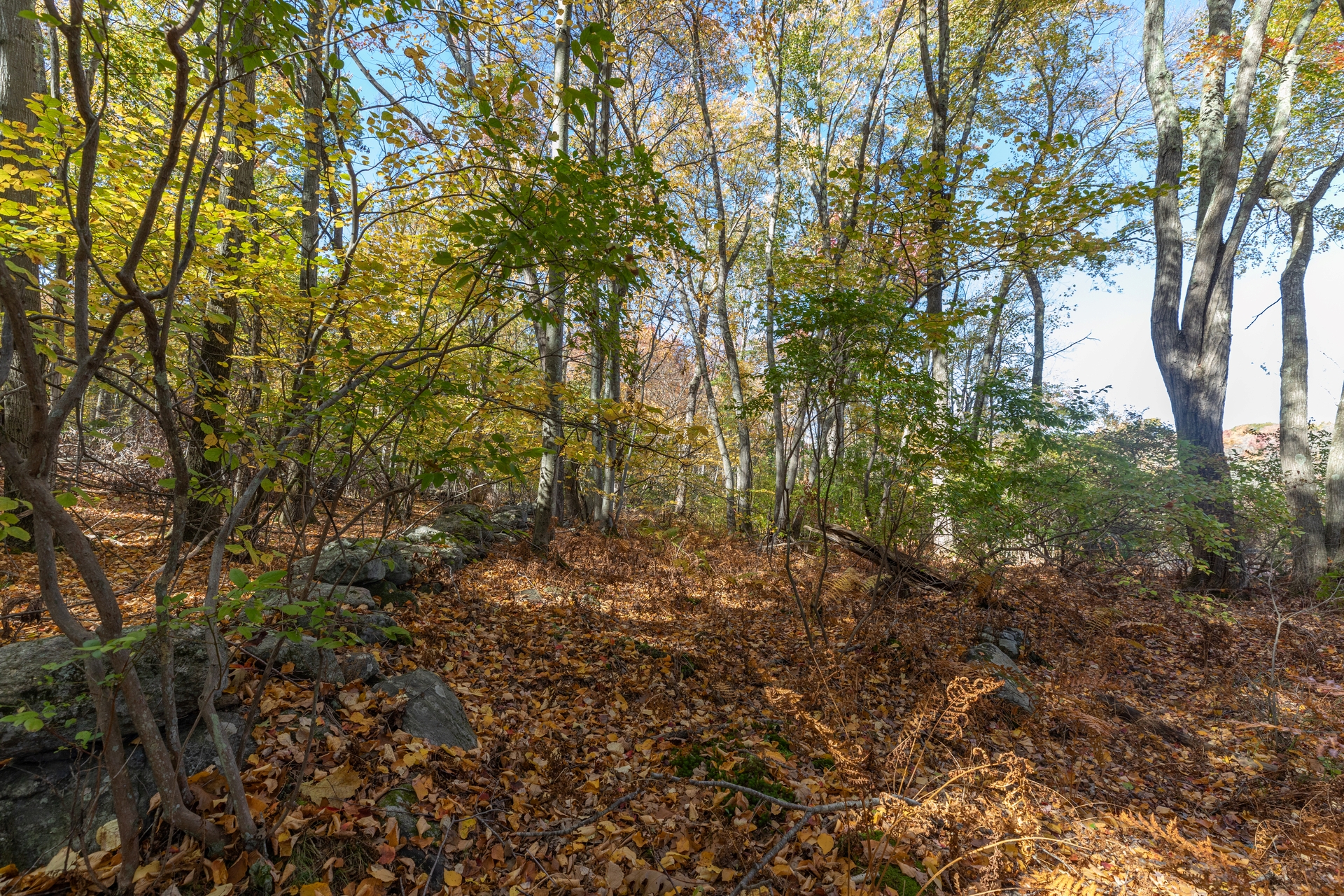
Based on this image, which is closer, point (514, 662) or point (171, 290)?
point (171, 290)

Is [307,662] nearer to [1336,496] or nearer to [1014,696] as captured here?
[1014,696]

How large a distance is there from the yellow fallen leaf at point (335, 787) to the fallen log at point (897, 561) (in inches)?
214

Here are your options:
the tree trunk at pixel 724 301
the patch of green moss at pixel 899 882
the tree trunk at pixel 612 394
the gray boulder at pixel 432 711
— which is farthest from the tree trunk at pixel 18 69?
the tree trunk at pixel 724 301

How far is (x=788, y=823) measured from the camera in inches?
120

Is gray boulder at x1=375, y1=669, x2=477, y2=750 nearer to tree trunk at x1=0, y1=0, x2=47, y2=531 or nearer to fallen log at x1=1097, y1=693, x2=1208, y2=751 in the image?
tree trunk at x1=0, y1=0, x2=47, y2=531

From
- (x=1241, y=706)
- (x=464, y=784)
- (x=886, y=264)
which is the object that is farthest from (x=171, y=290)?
(x=1241, y=706)

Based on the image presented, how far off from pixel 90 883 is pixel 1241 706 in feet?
26.0

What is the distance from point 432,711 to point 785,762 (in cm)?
237

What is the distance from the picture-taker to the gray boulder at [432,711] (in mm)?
3367

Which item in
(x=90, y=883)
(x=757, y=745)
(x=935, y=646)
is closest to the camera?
(x=90, y=883)

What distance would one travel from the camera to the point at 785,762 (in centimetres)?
359

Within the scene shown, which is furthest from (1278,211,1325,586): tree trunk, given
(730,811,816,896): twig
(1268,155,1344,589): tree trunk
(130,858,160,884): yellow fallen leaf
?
(130,858,160,884): yellow fallen leaf

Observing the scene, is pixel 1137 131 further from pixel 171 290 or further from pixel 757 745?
pixel 171 290

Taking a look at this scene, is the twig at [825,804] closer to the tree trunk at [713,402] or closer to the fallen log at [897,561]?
the fallen log at [897,561]
